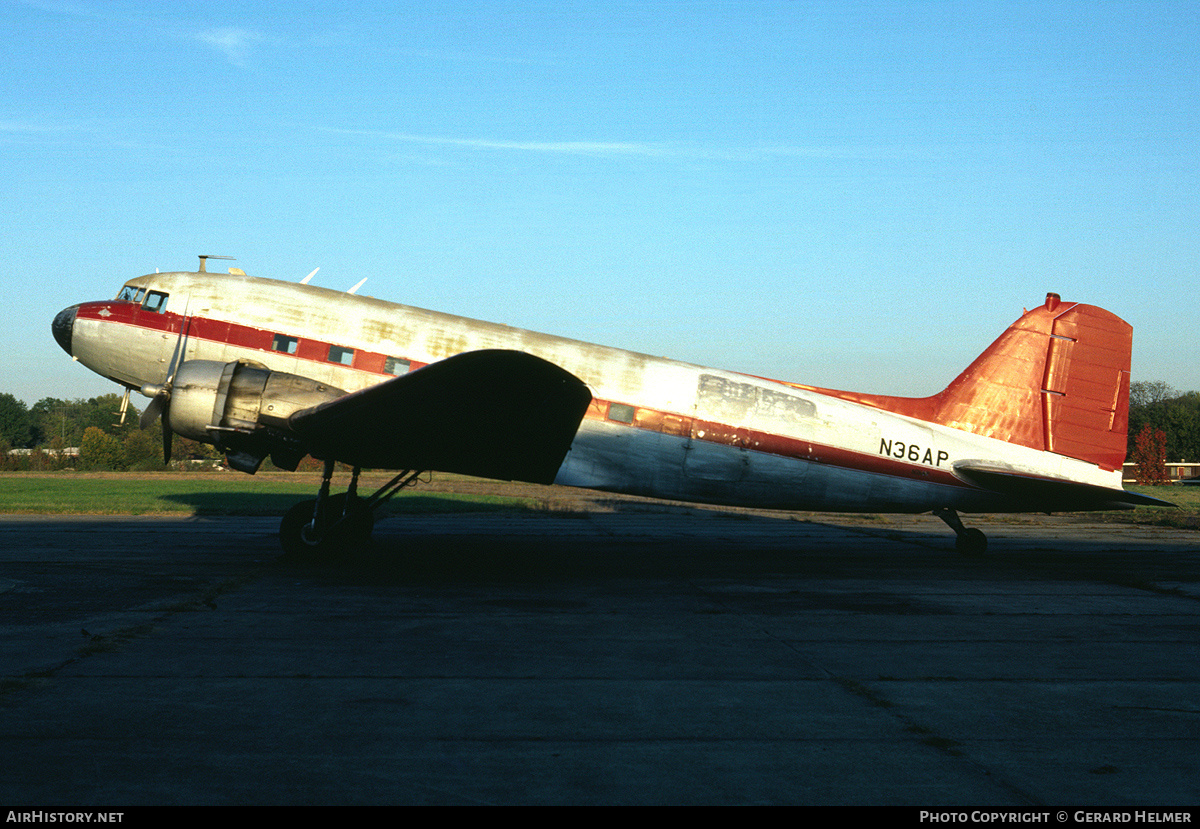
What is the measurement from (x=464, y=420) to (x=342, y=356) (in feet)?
9.41

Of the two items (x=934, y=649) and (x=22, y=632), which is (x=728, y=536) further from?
(x=22, y=632)

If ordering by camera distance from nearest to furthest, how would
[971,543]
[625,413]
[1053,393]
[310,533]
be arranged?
[310,533]
[625,413]
[1053,393]
[971,543]

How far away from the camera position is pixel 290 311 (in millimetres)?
13336

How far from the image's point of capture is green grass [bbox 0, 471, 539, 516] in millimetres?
23484

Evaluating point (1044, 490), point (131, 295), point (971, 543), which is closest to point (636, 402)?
point (1044, 490)

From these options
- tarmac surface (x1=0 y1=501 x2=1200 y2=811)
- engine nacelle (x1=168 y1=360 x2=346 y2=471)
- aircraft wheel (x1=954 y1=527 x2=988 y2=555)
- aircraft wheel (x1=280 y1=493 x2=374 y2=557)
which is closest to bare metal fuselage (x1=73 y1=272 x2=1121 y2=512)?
engine nacelle (x1=168 y1=360 x2=346 y2=471)

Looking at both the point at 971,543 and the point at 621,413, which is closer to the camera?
the point at 621,413

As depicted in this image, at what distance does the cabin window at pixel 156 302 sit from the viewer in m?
13.6

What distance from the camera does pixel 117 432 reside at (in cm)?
6091

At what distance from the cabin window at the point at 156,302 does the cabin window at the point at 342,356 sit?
9.90 feet

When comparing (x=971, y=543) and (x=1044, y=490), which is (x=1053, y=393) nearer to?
(x=1044, y=490)

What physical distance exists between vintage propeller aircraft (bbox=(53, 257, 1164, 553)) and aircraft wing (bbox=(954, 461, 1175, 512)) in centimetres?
3
